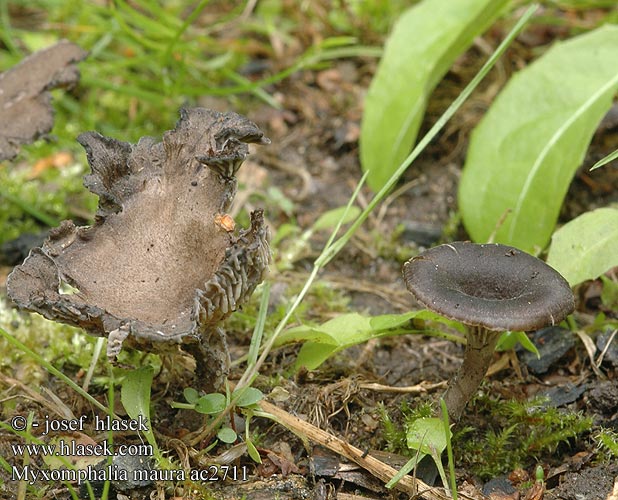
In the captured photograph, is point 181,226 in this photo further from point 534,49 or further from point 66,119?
point 534,49

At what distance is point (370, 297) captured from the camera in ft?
12.9

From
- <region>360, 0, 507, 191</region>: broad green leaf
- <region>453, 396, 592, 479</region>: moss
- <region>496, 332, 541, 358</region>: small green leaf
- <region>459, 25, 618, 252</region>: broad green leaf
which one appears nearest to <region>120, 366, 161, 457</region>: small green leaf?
<region>453, 396, 592, 479</region>: moss

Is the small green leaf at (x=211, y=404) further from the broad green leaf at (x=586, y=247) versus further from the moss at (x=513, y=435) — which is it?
the broad green leaf at (x=586, y=247)

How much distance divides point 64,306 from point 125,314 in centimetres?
26

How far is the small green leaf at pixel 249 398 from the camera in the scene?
272 cm

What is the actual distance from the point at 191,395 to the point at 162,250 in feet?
1.90

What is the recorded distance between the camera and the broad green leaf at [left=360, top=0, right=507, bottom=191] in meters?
4.38

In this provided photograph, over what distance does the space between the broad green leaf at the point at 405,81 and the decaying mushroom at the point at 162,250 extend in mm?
1736

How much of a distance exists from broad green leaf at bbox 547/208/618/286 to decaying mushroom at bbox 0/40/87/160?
8.55 ft

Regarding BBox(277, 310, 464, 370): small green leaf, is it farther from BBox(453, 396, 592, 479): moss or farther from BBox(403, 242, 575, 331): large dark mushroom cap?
BBox(453, 396, 592, 479): moss

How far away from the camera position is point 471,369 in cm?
279

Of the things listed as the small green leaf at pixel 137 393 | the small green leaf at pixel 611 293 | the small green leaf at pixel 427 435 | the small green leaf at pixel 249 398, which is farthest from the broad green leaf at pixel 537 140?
the small green leaf at pixel 137 393

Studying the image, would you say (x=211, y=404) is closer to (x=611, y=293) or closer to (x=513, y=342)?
(x=513, y=342)

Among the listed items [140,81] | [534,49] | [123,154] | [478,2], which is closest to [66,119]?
[140,81]
